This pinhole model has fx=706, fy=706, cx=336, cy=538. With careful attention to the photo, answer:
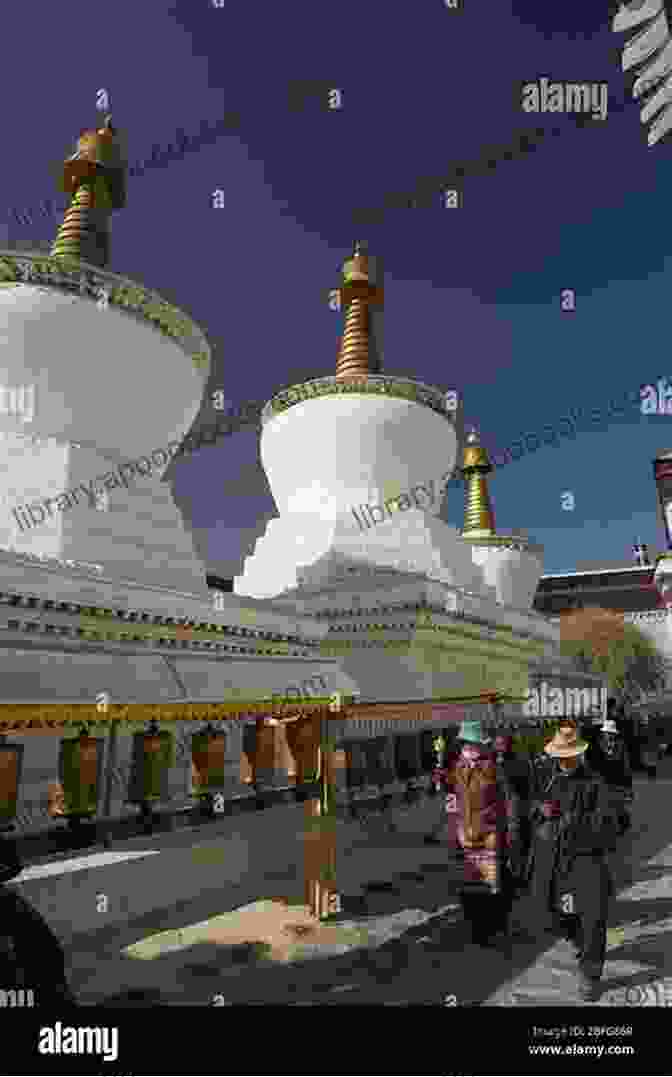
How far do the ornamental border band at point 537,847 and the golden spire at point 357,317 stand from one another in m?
10.9

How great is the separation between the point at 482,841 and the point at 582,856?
106cm

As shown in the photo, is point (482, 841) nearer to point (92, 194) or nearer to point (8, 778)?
point (8, 778)

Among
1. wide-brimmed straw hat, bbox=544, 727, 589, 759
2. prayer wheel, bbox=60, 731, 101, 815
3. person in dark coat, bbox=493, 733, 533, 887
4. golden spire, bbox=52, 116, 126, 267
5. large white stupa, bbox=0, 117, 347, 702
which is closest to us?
prayer wheel, bbox=60, 731, 101, 815

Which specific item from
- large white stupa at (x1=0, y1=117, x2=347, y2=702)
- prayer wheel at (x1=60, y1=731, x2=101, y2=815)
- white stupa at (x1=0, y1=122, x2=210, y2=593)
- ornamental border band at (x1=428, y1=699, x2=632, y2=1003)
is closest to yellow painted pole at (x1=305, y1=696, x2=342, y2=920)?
large white stupa at (x1=0, y1=117, x2=347, y2=702)

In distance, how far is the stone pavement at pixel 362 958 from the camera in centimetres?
440

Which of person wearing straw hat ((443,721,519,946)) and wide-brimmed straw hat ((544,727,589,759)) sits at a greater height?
wide-brimmed straw hat ((544,727,589,759))

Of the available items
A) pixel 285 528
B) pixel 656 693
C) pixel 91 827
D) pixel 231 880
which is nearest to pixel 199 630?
pixel 231 880

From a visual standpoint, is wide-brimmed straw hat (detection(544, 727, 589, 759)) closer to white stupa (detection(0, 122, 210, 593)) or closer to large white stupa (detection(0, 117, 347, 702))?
large white stupa (detection(0, 117, 347, 702))

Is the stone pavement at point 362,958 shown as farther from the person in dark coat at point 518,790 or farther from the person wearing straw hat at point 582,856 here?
the person in dark coat at point 518,790

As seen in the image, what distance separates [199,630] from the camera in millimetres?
8141

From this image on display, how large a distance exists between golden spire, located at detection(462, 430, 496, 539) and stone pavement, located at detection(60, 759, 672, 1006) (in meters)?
17.2

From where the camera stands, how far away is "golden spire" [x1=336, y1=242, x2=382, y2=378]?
639 inches

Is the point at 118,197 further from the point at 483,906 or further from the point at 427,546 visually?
the point at 483,906

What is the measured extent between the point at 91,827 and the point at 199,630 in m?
3.29
